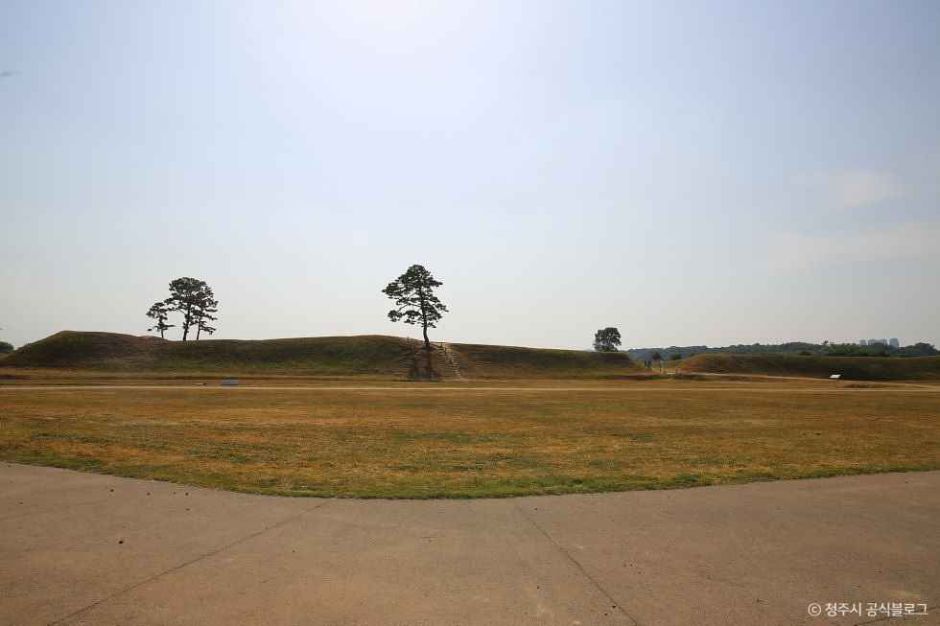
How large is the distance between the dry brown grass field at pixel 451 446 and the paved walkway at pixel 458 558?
1.32m

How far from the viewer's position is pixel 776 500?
8141 mm

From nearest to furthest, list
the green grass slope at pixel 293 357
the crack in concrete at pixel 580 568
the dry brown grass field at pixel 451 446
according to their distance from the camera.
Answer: the crack in concrete at pixel 580 568 < the dry brown grass field at pixel 451 446 < the green grass slope at pixel 293 357

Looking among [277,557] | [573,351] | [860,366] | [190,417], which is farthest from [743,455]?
[860,366]

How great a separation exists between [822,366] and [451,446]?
104673mm

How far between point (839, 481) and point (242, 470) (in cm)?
1143

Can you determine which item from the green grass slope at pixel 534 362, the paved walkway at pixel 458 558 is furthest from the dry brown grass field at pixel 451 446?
the green grass slope at pixel 534 362

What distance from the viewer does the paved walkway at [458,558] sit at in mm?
4449

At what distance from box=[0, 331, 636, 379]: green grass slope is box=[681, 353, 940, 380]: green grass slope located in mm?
16027

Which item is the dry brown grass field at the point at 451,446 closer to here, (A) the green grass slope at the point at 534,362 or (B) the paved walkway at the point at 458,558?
(B) the paved walkway at the point at 458,558

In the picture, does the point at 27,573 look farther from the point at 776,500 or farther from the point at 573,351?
the point at 573,351

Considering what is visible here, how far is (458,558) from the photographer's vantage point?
5.59 m

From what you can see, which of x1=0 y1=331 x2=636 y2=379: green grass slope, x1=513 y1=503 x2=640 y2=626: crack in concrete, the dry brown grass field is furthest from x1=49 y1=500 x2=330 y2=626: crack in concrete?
x1=0 y1=331 x2=636 y2=379: green grass slope

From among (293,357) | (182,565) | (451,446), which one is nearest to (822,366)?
(293,357)

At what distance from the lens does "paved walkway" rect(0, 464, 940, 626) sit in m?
4.45
